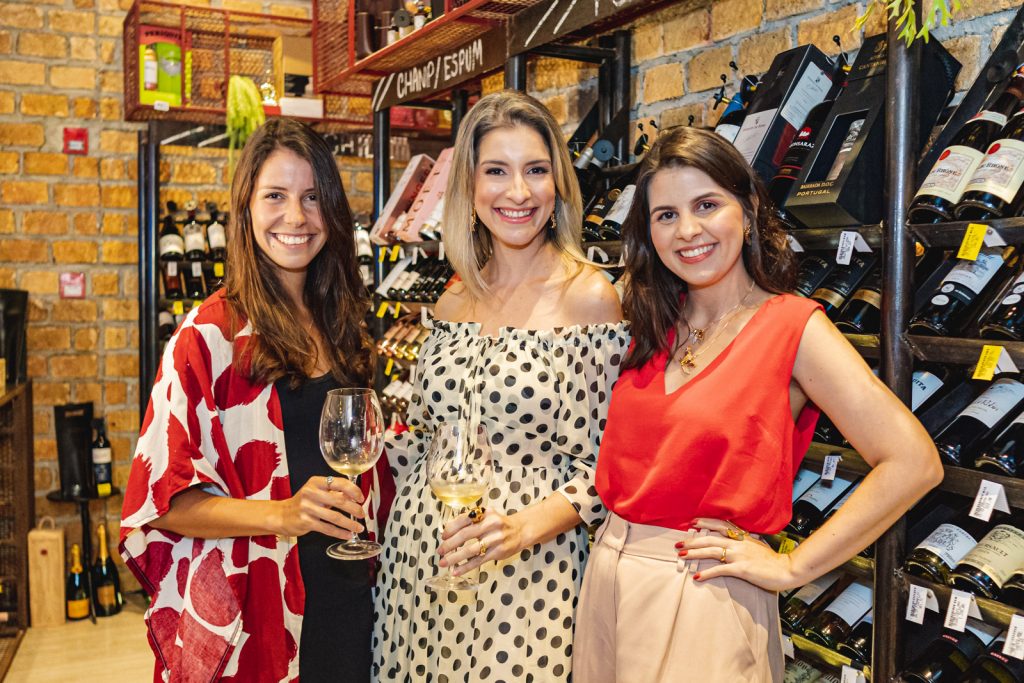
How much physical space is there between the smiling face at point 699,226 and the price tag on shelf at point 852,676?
1.00m

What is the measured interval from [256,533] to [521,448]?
21.4 inches

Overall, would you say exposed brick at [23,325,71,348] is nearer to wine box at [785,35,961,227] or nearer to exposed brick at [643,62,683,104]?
exposed brick at [643,62,683,104]

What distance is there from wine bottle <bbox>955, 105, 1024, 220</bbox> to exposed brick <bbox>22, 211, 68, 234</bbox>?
207 inches

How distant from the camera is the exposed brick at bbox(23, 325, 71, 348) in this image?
557cm

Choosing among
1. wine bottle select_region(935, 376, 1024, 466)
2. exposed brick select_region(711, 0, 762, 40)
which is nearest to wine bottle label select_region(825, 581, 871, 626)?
wine bottle select_region(935, 376, 1024, 466)

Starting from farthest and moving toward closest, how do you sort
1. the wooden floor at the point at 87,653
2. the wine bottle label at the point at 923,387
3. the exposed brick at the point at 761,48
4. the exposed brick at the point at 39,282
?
the exposed brick at the point at 39,282
the wooden floor at the point at 87,653
the exposed brick at the point at 761,48
the wine bottle label at the point at 923,387

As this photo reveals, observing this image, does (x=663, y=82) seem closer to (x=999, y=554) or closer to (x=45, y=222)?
(x=999, y=554)

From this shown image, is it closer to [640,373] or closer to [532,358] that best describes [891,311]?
[640,373]

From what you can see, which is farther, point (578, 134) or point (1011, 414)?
point (578, 134)

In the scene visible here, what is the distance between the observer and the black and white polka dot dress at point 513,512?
5.96 ft

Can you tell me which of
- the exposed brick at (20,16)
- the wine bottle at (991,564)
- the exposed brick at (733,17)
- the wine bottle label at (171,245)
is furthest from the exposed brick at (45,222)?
the wine bottle at (991,564)

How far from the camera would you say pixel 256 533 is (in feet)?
5.63

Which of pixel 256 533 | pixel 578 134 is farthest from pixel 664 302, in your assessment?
pixel 578 134

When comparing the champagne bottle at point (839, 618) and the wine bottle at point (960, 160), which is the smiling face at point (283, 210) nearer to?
the wine bottle at point (960, 160)
